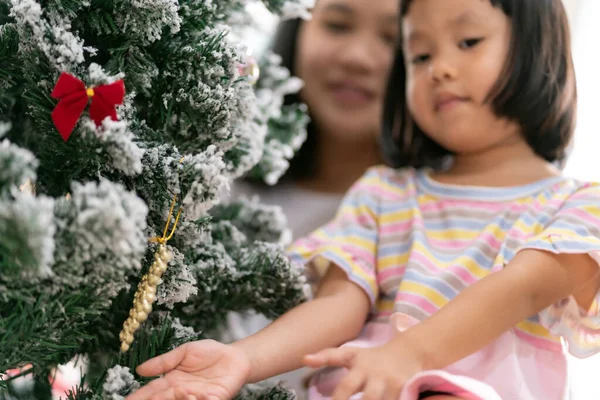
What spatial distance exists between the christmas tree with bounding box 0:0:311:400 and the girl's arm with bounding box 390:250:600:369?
0.56 feet

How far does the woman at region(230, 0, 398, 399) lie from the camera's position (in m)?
1.22

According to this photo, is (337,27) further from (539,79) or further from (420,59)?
(539,79)

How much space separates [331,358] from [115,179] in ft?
0.91

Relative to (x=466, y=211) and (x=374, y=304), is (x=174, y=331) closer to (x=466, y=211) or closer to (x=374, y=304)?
(x=374, y=304)

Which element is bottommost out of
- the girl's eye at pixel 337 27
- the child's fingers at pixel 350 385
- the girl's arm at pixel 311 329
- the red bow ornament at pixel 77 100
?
the girl's arm at pixel 311 329

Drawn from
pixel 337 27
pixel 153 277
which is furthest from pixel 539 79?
pixel 153 277

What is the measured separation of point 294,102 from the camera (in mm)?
1387

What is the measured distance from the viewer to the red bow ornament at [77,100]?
0.47m

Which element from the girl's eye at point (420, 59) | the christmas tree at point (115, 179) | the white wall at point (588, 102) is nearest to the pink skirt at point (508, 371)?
the christmas tree at point (115, 179)

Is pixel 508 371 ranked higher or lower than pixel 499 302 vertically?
lower

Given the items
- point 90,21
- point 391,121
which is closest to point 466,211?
point 391,121

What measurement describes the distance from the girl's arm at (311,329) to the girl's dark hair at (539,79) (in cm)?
35

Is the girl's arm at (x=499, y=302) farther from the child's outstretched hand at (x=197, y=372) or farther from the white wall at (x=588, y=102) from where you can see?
the white wall at (x=588, y=102)

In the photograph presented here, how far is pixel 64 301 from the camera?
0.46 m
